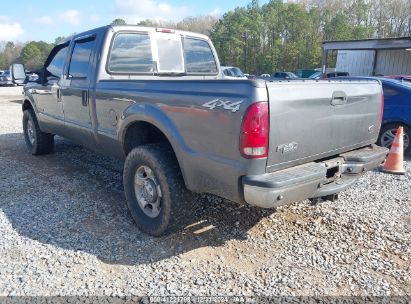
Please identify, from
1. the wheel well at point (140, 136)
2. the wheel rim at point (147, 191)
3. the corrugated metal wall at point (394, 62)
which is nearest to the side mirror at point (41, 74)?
the wheel well at point (140, 136)

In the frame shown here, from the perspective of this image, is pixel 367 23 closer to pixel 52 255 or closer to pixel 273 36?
pixel 273 36

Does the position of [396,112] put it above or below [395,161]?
above

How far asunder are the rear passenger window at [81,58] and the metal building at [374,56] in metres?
19.0

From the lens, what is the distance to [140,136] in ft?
12.8

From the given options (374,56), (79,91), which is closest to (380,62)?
(374,56)

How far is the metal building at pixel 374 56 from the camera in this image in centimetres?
1958

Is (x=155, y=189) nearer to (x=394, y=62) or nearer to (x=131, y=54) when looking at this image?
(x=131, y=54)

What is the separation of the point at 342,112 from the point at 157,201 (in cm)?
192

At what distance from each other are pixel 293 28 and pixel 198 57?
55.8 m

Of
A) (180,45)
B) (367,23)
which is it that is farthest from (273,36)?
(180,45)

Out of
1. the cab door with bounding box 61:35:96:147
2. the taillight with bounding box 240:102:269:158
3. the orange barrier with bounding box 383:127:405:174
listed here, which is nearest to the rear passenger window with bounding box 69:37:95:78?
the cab door with bounding box 61:35:96:147

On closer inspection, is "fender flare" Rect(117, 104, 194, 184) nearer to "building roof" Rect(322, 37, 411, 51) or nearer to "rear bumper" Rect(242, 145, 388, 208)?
"rear bumper" Rect(242, 145, 388, 208)

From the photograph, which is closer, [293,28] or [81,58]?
[81,58]

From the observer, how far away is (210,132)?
2.81 metres
